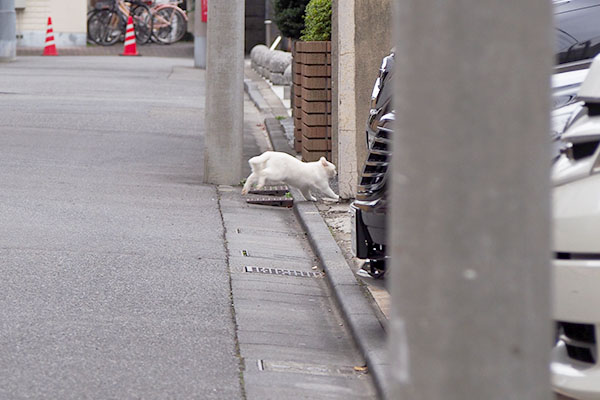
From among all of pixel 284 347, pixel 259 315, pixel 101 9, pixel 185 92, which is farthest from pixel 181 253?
pixel 101 9

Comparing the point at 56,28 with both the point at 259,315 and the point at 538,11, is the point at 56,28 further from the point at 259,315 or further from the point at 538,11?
the point at 538,11

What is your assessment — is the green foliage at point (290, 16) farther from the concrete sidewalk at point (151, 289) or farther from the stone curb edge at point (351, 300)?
the stone curb edge at point (351, 300)

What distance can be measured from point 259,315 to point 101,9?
2994 cm

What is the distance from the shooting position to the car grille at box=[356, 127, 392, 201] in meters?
4.88

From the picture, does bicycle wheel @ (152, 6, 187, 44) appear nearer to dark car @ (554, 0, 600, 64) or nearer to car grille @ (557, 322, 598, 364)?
dark car @ (554, 0, 600, 64)

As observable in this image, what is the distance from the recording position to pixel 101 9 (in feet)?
111

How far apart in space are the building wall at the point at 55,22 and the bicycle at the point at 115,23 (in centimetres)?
42

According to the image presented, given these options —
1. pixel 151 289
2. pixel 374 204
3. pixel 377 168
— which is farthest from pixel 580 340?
pixel 151 289

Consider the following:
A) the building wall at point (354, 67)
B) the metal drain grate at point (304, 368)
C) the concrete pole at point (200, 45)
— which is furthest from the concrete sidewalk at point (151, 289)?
the concrete pole at point (200, 45)

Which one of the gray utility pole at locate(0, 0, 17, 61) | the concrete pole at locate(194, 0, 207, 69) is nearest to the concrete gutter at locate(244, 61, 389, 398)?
the concrete pole at locate(194, 0, 207, 69)

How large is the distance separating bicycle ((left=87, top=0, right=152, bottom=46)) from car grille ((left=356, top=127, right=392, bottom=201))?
1160 inches

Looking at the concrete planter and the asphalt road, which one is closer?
the asphalt road

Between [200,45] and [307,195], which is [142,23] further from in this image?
[307,195]

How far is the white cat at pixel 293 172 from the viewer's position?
8586 millimetres
